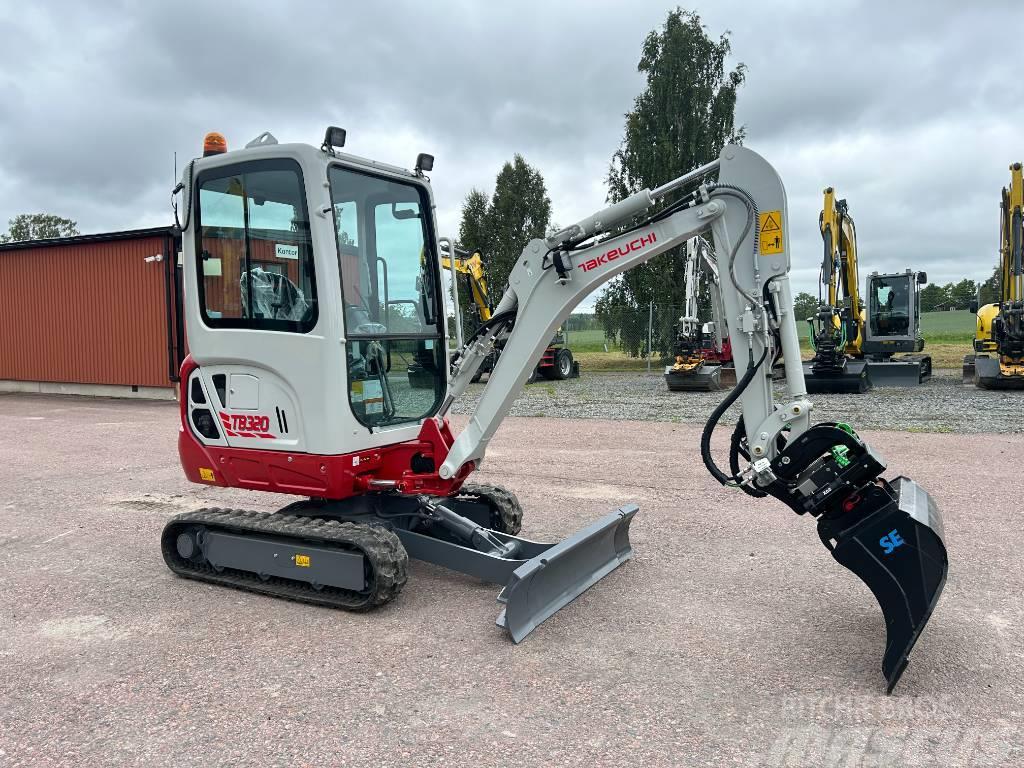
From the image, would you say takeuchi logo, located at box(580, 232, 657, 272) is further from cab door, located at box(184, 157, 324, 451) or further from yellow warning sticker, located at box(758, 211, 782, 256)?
cab door, located at box(184, 157, 324, 451)

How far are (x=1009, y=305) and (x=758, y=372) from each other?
1476cm

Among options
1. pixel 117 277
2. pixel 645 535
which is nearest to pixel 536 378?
pixel 117 277

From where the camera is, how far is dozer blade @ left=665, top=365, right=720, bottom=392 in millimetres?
17828

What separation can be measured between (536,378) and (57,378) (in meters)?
12.6

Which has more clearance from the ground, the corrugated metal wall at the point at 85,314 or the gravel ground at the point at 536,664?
the corrugated metal wall at the point at 85,314

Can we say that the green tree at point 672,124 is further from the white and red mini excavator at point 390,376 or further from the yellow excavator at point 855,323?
the white and red mini excavator at point 390,376

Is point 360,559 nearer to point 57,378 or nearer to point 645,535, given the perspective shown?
point 645,535

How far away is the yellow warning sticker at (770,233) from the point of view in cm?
416

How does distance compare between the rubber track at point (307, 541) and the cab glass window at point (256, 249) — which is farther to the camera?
the cab glass window at point (256, 249)

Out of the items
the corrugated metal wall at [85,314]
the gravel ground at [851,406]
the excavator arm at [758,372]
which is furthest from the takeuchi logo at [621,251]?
the corrugated metal wall at [85,314]

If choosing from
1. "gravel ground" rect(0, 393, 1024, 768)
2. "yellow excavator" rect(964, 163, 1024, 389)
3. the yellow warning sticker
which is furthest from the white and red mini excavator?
"yellow excavator" rect(964, 163, 1024, 389)

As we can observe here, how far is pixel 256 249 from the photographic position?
16.3ft

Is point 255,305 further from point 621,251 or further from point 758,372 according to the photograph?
point 758,372

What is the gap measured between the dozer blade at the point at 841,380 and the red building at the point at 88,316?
554 inches
